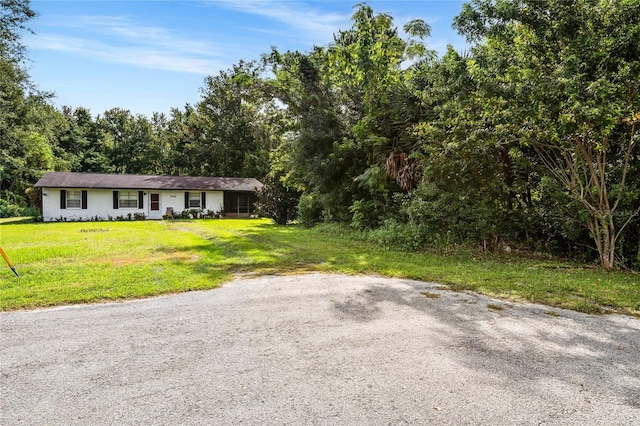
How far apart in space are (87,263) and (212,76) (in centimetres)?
3132

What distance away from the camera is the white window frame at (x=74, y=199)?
885 inches

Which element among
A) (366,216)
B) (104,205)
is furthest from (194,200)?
(366,216)

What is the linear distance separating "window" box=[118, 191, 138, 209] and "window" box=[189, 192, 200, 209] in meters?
3.35

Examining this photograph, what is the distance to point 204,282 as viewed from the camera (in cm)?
604

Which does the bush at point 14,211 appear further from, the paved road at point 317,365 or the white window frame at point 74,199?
the paved road at point 317,365

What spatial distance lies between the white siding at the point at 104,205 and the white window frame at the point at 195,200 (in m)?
0.53

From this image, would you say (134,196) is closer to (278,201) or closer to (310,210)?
(278,201)

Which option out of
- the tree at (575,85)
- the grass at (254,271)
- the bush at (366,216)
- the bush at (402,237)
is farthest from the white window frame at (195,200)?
the tree at (575,85)

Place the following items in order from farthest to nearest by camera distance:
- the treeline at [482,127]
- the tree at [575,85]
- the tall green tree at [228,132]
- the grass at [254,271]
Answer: the tall green tree at [228,132] → the treeline at [482,127] → the tree at [575,85] → the grass at [254,271]

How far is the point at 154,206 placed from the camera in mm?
24781

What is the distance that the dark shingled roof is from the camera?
22406 mm

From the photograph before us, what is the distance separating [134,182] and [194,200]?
3.93m

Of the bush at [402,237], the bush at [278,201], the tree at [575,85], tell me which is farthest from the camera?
the bush at [278,201]

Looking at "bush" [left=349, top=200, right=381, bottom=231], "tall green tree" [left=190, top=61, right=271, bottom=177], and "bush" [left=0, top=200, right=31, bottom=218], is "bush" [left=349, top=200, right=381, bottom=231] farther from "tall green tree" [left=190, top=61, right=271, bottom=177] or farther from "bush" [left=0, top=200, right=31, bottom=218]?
"bush" [left=0, top=200, right=31, bottom=218]
